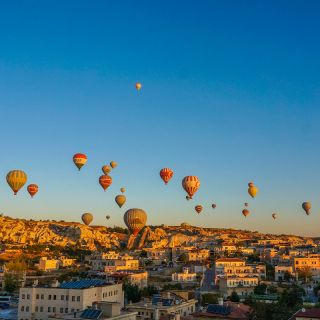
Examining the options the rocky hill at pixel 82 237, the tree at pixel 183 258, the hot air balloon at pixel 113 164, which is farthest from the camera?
the rocky hill at pixel 82 237

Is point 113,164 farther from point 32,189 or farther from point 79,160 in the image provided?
point 32,189

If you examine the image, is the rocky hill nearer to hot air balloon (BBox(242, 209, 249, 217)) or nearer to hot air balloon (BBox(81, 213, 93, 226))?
hot air balloon (BBox(242, 209, 249, 217))

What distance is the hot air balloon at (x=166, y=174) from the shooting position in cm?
6675

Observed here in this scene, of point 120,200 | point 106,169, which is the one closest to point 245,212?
point 120,200

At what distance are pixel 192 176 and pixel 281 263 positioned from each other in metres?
23.6

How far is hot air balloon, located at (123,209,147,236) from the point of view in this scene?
76188mm

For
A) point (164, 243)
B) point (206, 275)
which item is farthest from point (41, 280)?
point (164, 243)

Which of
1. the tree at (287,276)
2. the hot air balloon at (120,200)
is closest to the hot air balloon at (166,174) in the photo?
the hot air balloon at (120,200)

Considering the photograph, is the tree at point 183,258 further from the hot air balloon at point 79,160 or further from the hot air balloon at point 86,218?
the hot air balloon at point 79,160

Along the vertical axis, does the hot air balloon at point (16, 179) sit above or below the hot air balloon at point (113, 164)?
below

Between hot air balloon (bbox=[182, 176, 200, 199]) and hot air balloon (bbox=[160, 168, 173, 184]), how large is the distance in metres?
3.08

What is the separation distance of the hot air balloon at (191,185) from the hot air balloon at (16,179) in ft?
83.5

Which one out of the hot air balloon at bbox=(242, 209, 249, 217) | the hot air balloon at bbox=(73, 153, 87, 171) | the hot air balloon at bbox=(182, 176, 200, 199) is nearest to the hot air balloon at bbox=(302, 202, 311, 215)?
the hot air balloon at bbox=(242, 209, 249, 217)

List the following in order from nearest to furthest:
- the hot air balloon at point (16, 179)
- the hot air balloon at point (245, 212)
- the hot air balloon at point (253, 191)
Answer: the hot air balloon at point (16, 179)
the hot air balloon at point (253, 191)
the hot air balloon at point (245, 212)
